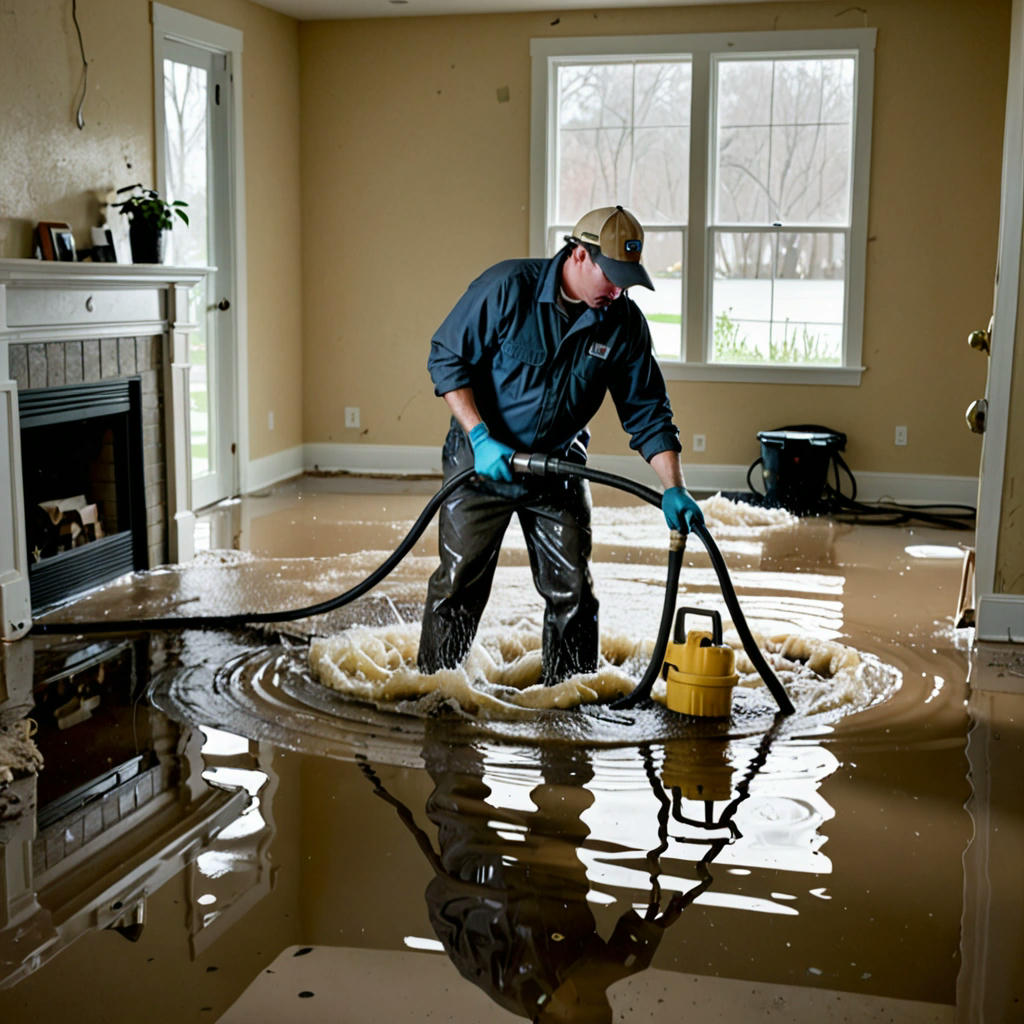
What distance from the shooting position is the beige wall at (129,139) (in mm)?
4512

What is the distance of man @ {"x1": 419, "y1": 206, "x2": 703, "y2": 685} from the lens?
10.4ft

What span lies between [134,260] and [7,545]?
144 centimetres

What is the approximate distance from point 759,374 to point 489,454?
394 cm

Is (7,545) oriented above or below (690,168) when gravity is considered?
below

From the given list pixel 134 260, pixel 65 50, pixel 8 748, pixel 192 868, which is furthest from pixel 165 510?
pixel 192 868

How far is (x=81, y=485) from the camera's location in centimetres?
482

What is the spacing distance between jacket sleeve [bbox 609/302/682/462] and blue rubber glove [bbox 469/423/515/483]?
33 cm

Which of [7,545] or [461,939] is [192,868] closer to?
[461,939]

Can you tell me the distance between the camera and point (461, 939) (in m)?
2.16

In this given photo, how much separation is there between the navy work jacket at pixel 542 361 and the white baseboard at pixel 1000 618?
1.40 m

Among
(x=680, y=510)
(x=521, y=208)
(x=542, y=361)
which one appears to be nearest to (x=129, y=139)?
(x=521, y=208)

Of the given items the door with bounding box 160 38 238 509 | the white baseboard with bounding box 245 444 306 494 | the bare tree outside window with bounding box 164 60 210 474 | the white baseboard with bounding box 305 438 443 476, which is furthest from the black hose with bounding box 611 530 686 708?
the white baseboard with bounding box 305 438 443 476

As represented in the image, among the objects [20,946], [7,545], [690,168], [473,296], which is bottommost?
[20,946]

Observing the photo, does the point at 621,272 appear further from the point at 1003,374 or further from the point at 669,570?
the point at 1003,374
